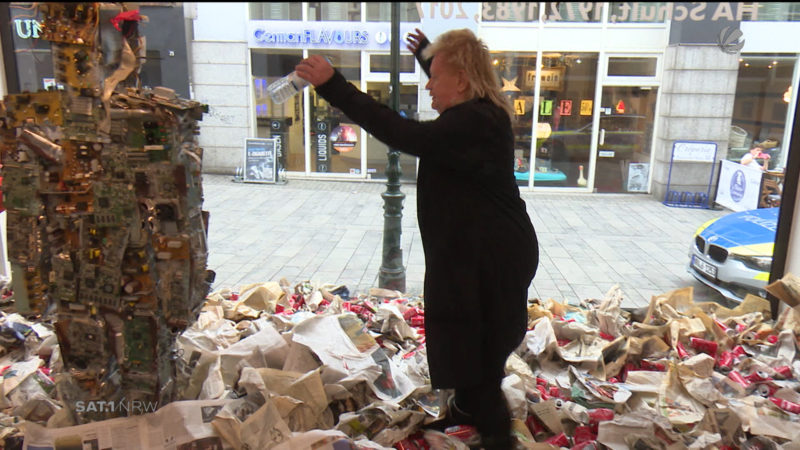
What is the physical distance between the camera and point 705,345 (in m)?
→ 3.26

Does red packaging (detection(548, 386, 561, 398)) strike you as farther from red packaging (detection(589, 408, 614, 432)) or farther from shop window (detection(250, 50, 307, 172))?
shop window (detection(250, 50, 307, 172))

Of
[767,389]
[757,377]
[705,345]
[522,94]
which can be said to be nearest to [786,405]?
[767,389]

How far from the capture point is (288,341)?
2777 millimetres

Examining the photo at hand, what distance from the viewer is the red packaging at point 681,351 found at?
126 inches

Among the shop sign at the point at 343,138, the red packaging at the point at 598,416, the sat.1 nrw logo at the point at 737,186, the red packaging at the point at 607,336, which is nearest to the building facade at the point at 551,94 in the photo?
the shop sign at the point at 343,138

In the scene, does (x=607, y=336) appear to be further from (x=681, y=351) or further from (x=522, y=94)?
(x=522, y=94)

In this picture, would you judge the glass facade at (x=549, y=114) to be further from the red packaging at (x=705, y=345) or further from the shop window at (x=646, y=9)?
the red packaging at (x=705, y=345)

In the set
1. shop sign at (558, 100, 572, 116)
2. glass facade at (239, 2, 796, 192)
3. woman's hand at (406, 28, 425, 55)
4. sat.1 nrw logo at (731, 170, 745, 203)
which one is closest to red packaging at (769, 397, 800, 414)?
woman's hand at (406, 28, 425, 55)

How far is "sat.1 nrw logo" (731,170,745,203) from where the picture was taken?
7133 millimetres

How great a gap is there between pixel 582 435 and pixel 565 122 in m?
7.17

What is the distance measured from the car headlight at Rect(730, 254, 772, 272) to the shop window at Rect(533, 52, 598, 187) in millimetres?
4435

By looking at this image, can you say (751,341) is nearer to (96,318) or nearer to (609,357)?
(609,357)

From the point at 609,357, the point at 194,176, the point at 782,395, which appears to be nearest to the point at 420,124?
the point at 194,176

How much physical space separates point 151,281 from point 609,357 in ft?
8.04
